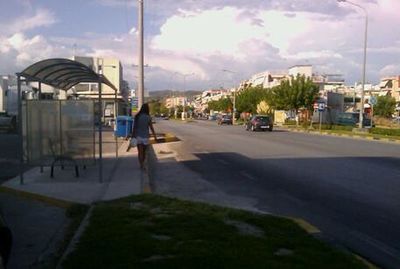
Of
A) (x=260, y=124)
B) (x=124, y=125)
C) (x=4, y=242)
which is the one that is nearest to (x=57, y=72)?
(x=4, y=242)

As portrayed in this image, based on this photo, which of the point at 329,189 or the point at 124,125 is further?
the point at 124,125

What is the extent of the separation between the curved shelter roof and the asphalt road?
13.0 ft

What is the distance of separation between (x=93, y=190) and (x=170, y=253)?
225 inches

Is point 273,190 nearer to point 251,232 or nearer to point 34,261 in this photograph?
point 251,232

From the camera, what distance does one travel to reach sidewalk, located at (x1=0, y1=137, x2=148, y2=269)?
24.7ft

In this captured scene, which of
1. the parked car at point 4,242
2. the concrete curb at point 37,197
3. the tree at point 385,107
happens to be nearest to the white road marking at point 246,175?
the concrete curb at point 37,197

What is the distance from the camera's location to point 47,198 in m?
10.9

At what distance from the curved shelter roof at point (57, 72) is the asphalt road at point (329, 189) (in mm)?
3967

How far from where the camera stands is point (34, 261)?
22.3 ft

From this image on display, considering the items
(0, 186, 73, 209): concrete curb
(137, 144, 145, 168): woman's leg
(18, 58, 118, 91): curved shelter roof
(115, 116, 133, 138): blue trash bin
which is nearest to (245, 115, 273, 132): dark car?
(115, 116, 133, 138): blue trash bin

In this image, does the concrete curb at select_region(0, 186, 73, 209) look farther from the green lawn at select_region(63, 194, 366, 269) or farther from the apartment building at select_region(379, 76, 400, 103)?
the apartment building at select_region(379, 76, 400, 103)

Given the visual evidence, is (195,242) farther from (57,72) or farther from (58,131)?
(57,72)

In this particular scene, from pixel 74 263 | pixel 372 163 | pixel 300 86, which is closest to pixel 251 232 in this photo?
pixel 74 263

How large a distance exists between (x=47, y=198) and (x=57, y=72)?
441 centimetres
